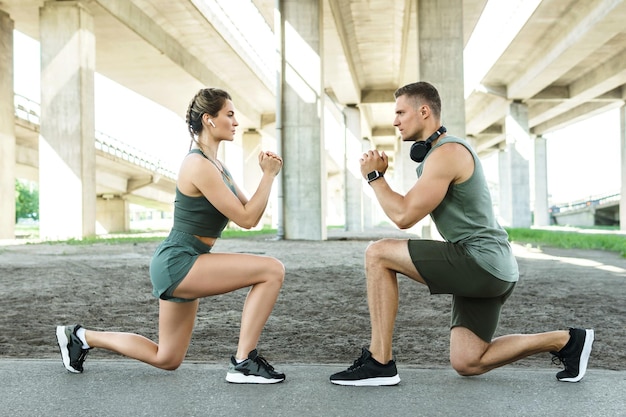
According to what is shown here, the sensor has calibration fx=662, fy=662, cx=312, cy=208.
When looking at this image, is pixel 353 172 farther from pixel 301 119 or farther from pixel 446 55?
pixel 446 55

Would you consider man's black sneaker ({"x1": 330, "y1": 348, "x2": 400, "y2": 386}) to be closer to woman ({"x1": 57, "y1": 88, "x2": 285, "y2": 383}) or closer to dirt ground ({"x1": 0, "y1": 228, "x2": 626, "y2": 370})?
woman ({"x1": 57, "y1": 88, "x2": 285, "y2": 383})

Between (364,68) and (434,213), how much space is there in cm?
3535

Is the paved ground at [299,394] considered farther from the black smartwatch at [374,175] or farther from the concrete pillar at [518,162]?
the concrete pillar at [518,162]

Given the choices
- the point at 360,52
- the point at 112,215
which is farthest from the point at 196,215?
the point at 112,215

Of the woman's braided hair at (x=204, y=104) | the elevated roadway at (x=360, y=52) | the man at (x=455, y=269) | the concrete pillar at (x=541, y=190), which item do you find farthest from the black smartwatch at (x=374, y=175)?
the concrete pillar at (x=541, y=190)

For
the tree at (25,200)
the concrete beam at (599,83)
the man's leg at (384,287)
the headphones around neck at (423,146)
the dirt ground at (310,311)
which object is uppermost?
the concrete beam at (599,83)

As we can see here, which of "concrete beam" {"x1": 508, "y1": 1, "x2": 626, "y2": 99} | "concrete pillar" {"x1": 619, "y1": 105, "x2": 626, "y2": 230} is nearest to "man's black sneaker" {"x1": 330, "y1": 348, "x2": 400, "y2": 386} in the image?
"concrete beam" {"x1": 508, "y1": 1, "x2": 626, "y2": 99}

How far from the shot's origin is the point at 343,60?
34031 mm

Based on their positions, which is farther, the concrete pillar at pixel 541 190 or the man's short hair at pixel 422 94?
the concrete pillar at pixel 541 190

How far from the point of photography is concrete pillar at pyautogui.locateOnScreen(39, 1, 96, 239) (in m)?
23.9

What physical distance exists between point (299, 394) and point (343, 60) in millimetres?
31613

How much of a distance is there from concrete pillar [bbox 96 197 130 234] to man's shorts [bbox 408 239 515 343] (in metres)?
47.6

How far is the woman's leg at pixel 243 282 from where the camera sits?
3.89 meters

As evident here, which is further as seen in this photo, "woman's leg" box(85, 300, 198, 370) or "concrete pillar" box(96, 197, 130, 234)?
"concrete pillar" box(96, 197, 130, 234)
